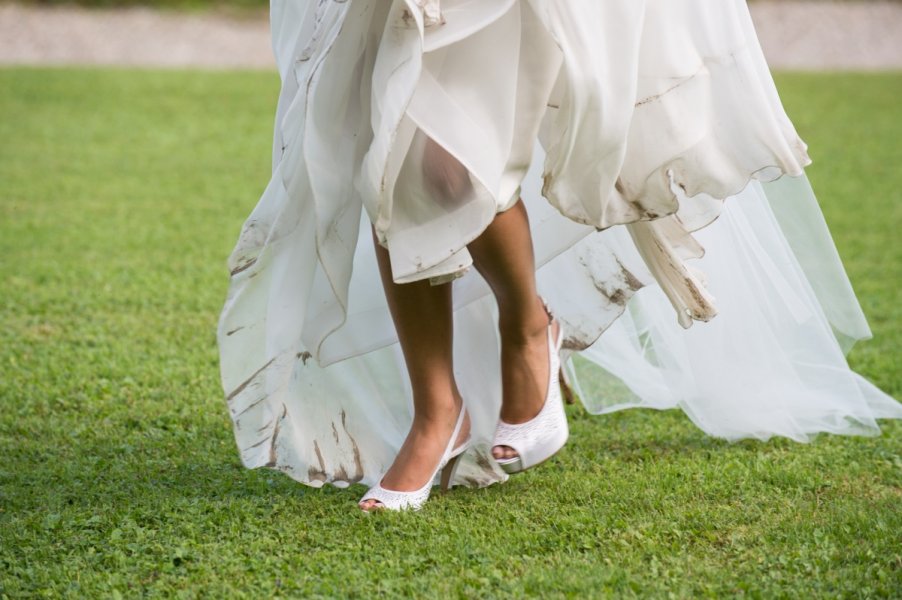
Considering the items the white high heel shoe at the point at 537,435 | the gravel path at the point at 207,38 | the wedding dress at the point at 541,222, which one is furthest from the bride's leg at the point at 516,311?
the gravel path at the point at 207,38

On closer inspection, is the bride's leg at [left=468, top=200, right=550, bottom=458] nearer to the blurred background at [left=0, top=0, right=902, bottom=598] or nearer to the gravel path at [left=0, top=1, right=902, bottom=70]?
the blurred background at [left=0, top=0, right=902, bottom=598]

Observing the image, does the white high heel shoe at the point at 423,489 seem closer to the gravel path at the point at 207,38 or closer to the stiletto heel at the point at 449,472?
the stiletto heel at the point at 449,472

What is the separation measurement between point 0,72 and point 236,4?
3675 mm

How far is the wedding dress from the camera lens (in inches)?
75.5

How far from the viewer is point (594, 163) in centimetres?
196

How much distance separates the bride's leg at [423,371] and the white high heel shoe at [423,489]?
0.01 m

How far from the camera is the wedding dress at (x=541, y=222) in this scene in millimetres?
1919

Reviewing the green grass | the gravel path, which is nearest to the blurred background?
the green grass

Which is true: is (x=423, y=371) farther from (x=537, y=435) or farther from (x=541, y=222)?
(x=541, y=222)

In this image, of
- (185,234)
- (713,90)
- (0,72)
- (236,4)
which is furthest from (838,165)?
(236,4)

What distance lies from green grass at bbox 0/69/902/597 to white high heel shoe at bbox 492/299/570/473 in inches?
3.5

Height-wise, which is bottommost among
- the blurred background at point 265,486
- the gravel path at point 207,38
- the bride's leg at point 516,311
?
the gravel path at point 207,38

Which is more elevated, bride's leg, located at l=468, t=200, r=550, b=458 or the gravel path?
bride's leg, located at l=468, t=200, r=550, b=458

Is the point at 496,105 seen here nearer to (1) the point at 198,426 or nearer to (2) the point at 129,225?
(1) the point at 198,426
